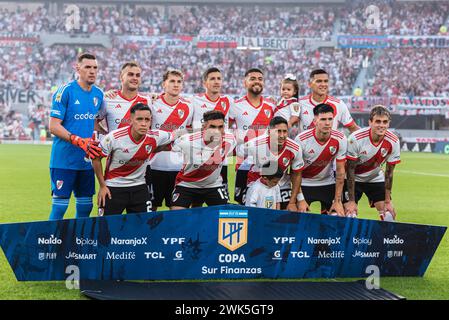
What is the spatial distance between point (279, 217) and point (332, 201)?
2054 mm

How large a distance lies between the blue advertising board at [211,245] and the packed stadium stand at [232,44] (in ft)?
105

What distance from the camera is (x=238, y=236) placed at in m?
5.84

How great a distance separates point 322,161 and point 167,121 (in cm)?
187

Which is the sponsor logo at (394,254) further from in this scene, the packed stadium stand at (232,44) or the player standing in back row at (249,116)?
the packed stadium stand at (232,44)

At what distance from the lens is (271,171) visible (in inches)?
288

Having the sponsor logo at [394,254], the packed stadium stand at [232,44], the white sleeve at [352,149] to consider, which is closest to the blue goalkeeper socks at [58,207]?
the white sleeve at [352,149]

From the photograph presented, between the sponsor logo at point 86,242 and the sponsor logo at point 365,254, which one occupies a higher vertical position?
the sponsor logo at point 86,242

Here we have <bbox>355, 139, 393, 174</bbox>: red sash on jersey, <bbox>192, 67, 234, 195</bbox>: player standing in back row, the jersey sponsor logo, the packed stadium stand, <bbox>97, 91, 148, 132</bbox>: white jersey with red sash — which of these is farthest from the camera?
the packed stadium stand

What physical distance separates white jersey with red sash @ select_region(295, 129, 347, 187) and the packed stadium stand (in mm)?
30436

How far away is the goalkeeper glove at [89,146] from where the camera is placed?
6277mm

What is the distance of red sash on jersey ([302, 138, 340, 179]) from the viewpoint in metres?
7.45

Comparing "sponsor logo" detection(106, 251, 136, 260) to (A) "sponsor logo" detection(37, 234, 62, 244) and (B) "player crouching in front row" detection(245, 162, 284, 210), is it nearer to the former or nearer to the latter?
(A) "sponsor logo" detection(37, 234, 62, 244)

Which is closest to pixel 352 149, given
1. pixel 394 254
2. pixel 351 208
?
pixel 351 208

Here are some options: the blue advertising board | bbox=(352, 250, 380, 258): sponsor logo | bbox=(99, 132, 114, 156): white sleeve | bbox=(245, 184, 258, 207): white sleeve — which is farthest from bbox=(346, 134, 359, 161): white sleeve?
bbox=(99, 132, 114, 156): white sleeve
